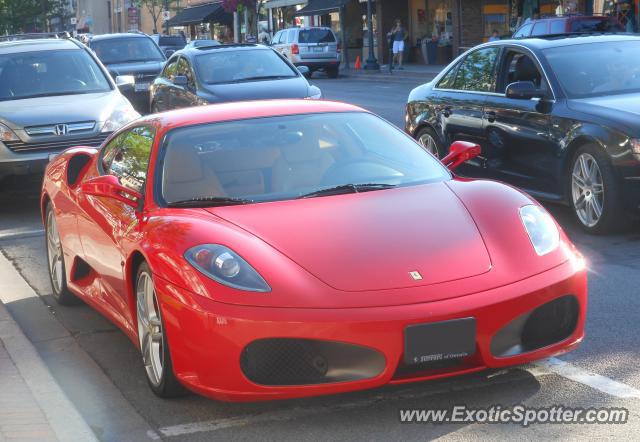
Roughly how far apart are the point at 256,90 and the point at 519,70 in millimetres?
5995

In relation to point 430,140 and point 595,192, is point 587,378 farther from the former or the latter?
point 430,140

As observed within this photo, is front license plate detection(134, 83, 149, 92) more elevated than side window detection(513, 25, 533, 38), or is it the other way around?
side window detection(513, 25, 533, 38)

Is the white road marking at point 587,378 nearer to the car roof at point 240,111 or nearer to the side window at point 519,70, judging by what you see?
the car roof at point 240,111

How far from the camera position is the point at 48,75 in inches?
532

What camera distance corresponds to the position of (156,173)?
5.87 metres

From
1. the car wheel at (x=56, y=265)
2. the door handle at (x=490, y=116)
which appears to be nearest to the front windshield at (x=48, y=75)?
the door handle at (x=490, y=116)

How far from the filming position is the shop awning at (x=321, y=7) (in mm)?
51769

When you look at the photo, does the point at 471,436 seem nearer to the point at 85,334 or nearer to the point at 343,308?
the point at 343,308

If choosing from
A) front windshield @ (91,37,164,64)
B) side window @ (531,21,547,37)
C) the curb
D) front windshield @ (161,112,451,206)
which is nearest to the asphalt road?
the curb

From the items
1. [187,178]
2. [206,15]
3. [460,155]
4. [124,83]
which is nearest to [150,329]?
[187,178]

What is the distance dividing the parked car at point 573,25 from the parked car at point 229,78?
12.1 m

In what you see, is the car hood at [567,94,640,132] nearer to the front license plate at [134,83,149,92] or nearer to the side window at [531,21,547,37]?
the front license plate at [134,83,149,92]

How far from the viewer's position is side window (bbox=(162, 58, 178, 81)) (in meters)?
17.8

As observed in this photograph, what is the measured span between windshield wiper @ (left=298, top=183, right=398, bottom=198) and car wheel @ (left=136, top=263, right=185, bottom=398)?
884mm
